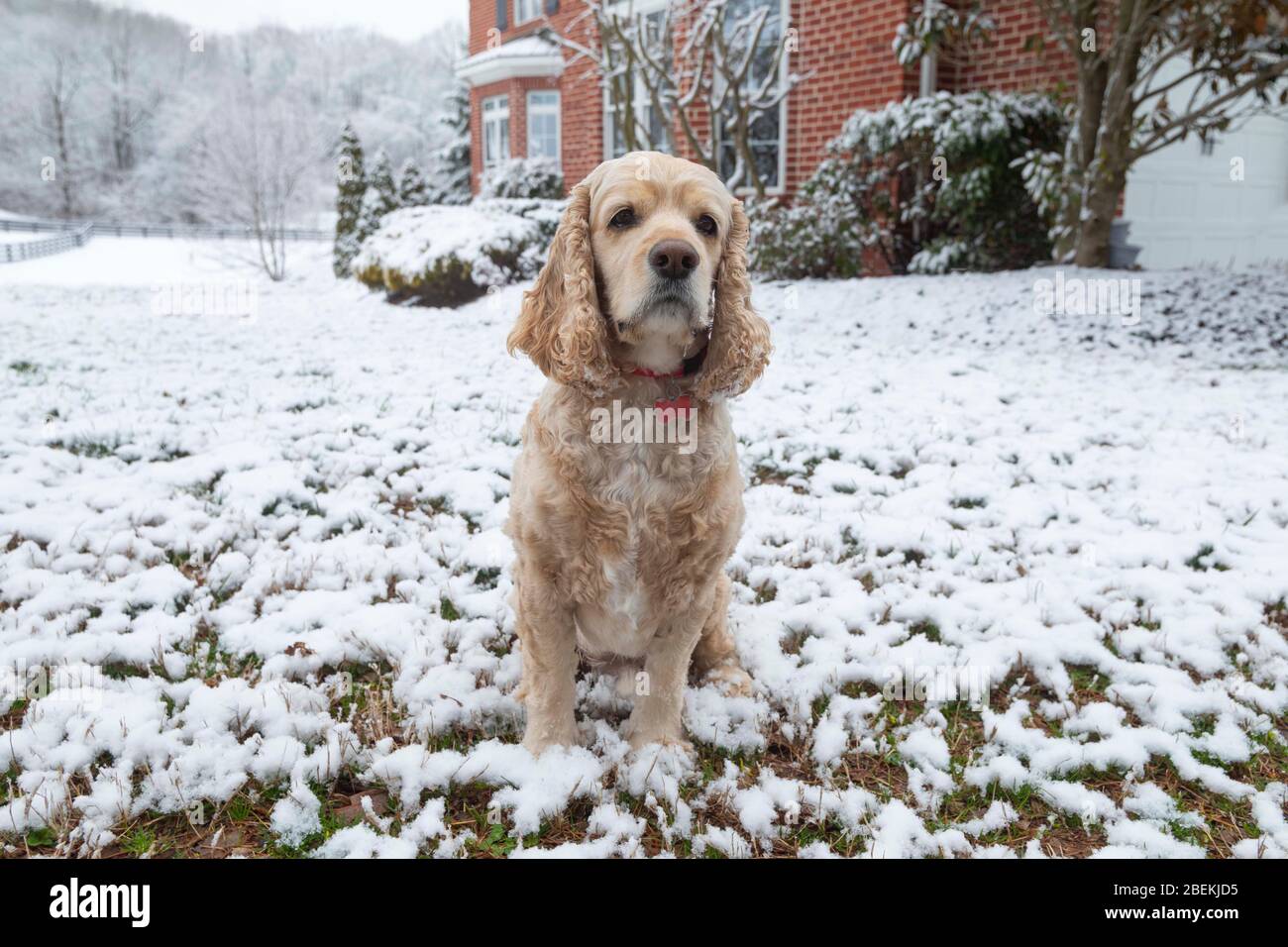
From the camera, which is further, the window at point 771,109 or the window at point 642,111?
the window at point 642,111

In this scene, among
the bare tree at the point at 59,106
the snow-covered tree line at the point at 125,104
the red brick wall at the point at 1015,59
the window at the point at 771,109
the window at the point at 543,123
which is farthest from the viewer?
the bare tree at the point at 59,106

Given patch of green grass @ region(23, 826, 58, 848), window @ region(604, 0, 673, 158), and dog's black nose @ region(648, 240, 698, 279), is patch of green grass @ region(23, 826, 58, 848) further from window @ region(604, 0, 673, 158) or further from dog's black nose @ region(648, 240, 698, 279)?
window @ region(604, 0, 673, 158)

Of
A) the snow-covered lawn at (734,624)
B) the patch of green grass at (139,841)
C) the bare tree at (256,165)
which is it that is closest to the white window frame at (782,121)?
the snow-covered lawn at (734,624)

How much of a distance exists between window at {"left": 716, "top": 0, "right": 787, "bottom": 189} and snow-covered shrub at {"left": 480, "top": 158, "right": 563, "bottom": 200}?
402 centimetres

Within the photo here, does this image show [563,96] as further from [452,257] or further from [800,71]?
[452,257]

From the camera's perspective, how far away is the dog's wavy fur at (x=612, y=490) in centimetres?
226

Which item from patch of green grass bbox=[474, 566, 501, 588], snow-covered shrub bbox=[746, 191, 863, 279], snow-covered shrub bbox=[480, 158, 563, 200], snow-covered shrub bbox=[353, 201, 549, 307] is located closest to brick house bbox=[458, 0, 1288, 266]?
snow-covered shrub bbox=[480, 158, 563, 200]

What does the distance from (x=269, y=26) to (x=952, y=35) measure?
3936 centimetres

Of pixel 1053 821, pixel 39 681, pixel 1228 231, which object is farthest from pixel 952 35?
pixel 39 681

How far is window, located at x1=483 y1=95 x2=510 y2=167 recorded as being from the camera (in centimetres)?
1939

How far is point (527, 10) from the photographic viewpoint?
19.2m

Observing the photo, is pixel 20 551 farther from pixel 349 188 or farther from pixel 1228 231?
pixel 349 188

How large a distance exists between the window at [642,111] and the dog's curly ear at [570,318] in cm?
1061

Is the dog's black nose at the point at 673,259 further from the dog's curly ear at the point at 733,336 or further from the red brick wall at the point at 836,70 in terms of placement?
the red brick wall at the point at 836,70
